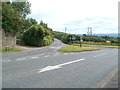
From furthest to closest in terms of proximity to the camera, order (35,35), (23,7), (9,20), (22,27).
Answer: (23,7)
(35,35)
(22,27)
(9,20)

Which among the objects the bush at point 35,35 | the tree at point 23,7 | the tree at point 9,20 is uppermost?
Answer: the tree at point 23,7

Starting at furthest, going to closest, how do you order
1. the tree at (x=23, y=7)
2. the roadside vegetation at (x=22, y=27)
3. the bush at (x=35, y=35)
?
the tree at (x=23, y=7), the bush at (x=35, y=35), the roadside vegetation at (x=22, y=27)

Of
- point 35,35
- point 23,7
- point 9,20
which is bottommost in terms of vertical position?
point 35,35

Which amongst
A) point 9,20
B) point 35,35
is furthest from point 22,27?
point 35,35

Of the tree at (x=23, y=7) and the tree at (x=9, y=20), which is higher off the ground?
the tree at (x=23, y=7)

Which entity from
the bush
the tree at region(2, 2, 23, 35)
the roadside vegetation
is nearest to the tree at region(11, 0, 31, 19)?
the roadside vegetation

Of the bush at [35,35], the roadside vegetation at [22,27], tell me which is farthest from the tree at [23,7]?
the bush at [35,35]

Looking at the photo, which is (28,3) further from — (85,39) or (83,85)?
(83,85)

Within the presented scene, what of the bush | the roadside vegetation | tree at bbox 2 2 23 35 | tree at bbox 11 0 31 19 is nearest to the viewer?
tree at bbox 2 2 23 35

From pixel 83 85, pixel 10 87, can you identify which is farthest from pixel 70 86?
pixel 10 87

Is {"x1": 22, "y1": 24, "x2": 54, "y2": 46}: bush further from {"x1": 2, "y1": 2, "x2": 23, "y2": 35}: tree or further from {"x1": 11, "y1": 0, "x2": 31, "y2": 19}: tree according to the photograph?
{"x1": 11, "y1": 0, "x2": 31, "y2": 19}: tree

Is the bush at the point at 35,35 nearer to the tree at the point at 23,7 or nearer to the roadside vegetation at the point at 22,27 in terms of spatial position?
the roadside vegetation at the point at 22,27

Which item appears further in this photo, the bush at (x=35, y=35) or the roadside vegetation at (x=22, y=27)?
the bush at (x=35, y=35)

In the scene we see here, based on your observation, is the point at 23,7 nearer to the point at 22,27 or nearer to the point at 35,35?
the point at 35,35
